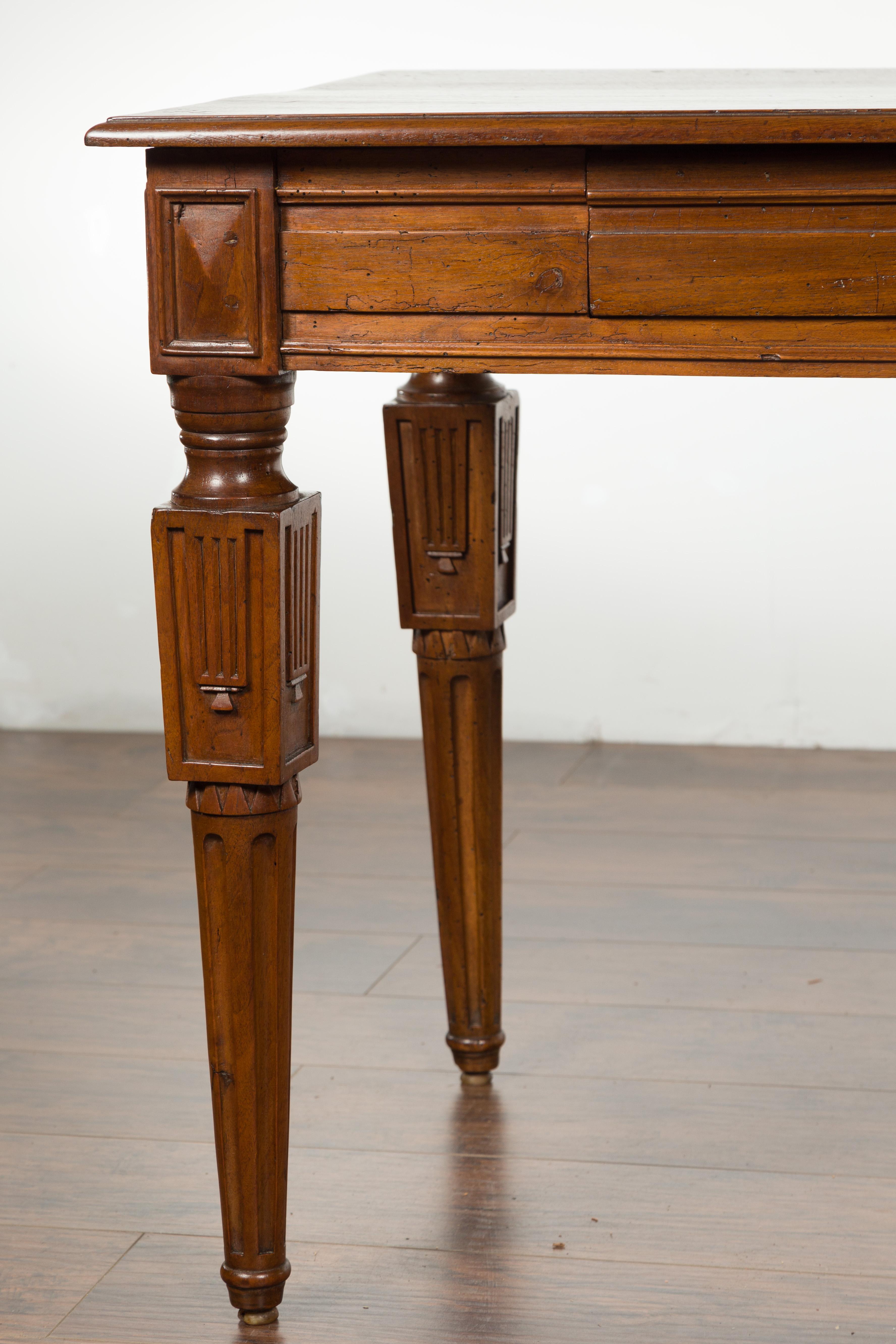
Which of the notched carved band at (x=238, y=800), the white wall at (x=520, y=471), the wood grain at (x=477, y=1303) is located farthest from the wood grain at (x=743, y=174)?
the white wall at (x=520, y=471)

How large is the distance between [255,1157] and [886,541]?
1.71m

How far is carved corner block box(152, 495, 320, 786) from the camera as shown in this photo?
908mm

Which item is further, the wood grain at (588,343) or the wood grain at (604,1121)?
the wood grain at (604,1121)

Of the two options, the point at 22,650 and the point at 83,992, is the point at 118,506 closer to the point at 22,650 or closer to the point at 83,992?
the point at 22,650

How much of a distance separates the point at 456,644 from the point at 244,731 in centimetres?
40

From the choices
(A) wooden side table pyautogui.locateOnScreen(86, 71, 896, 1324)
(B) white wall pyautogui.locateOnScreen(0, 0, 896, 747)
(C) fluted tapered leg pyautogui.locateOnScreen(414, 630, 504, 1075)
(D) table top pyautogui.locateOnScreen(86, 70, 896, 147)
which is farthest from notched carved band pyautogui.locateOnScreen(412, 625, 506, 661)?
(B) white wall pyautogui.locateOnScreen(0, 0, 896, 747)

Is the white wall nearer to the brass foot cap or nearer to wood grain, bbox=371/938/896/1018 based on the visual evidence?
wood grain, bbox=371/938/896/1018

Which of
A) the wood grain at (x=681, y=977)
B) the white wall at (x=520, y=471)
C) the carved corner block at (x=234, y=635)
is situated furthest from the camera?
the white wall at (x=520, y=471)

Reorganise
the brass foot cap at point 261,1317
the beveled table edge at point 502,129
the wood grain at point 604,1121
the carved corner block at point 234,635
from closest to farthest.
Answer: the beveled table edge at point 502,129 → the carved corner block at point 234,635 → the brass foot cap at point 261,1317 → the wood grain at point 604,1121

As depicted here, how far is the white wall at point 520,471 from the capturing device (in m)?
2.42

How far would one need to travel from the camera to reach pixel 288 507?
2.99 ft

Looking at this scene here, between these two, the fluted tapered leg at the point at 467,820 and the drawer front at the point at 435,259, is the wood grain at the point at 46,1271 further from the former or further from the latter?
the drawer front at the point at 435,259

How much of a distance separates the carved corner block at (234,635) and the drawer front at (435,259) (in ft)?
0.43

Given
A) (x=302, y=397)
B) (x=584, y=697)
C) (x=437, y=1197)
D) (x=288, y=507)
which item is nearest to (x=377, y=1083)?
(x=437, y=1197)
